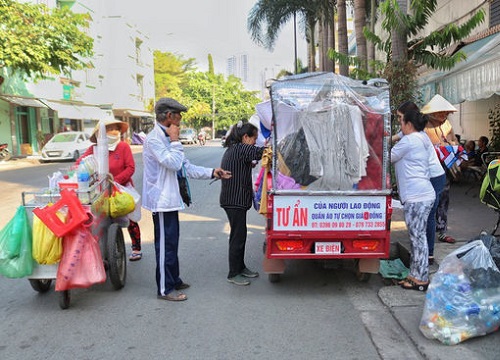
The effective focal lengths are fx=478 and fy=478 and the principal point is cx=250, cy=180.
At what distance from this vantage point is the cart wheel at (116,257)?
15.5 ft

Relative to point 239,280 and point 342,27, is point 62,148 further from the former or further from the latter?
point 239,280

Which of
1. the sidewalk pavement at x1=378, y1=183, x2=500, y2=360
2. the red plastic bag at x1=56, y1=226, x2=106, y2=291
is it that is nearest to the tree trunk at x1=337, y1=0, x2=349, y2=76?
the sidewalk pavement at x1=378, y1=183, x2=500, y2=360

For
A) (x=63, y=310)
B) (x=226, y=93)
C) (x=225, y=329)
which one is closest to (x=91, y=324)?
(x=63, y=310)

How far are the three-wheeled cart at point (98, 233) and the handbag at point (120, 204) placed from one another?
0.19ft

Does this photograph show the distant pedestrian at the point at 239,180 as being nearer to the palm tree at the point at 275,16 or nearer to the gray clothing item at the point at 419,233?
the gray clothing item at the point at 419,233

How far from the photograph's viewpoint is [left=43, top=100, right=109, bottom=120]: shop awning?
30408 mm

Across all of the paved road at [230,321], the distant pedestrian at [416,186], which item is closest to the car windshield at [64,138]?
the paved road at [230,321]

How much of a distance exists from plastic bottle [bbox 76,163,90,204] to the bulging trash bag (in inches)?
120

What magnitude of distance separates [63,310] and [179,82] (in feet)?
218

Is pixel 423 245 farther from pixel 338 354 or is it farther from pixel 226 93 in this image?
pixel 226 93

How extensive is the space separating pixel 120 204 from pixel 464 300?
3410 mm

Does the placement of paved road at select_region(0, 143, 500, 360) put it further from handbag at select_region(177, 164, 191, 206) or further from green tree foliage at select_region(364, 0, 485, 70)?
green tree foliage at select_region(364, 0, 485, 70)

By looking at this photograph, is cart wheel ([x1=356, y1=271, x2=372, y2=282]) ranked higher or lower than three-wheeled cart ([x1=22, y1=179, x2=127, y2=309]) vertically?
lower

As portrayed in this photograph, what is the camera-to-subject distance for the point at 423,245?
4.64 metres
